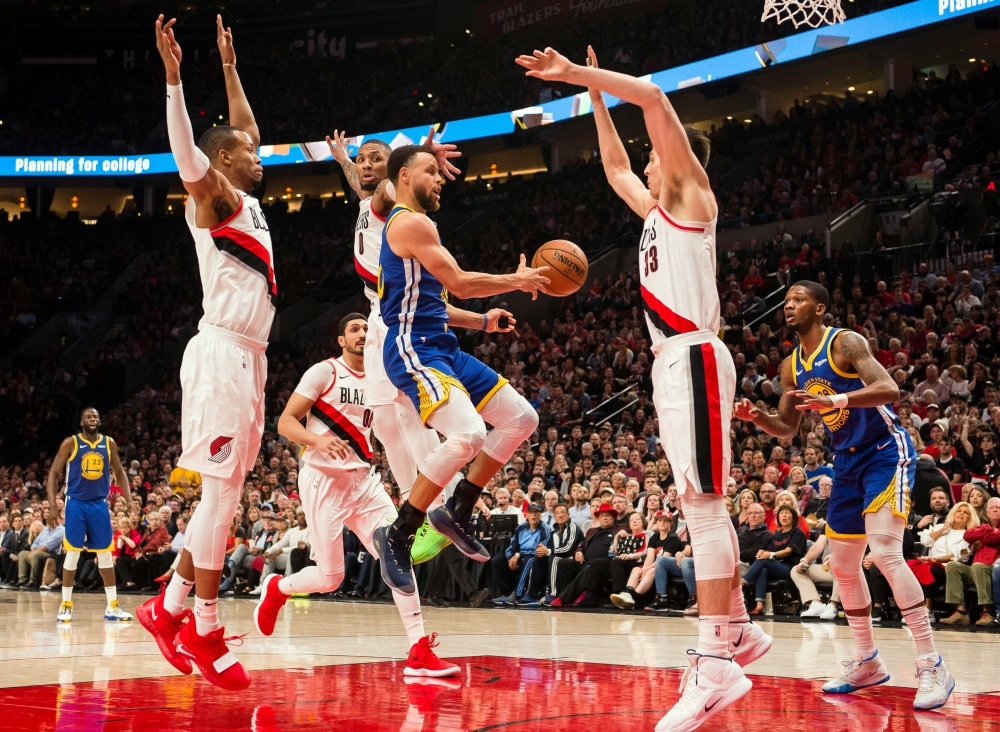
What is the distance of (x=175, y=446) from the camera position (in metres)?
22.0

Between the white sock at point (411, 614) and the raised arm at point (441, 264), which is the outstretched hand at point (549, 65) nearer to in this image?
the raised arm at point (441, 264)

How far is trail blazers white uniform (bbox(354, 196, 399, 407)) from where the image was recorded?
19.6ft

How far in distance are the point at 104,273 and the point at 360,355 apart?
1038 inches

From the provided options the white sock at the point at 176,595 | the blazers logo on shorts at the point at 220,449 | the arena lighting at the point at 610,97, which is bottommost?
the white sock at the point at 176,595

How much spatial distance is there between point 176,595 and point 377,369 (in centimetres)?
160

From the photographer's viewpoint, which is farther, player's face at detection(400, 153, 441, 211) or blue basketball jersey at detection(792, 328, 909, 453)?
blue basketball jersey at detection(792, 328, 909, 453)

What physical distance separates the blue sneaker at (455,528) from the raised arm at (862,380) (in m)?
1.78

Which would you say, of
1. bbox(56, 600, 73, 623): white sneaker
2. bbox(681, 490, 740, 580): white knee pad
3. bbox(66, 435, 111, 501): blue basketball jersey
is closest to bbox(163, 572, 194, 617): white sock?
bbox(681, 490, 740, 580): white knee pad

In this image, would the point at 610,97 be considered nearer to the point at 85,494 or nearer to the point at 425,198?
the point at 85,494

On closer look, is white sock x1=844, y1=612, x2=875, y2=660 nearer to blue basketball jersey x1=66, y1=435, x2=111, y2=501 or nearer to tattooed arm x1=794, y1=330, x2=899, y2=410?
tattooed arm x1=794, y1=330, x2=899, y2=410

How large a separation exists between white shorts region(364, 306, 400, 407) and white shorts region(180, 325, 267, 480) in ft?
2.68

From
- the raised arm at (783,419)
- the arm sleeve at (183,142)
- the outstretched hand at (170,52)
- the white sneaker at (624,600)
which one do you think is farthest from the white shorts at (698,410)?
the white sneaker at (624,600)

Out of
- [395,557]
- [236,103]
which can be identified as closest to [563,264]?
[395,557]

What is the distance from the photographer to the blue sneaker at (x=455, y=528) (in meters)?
5.51
